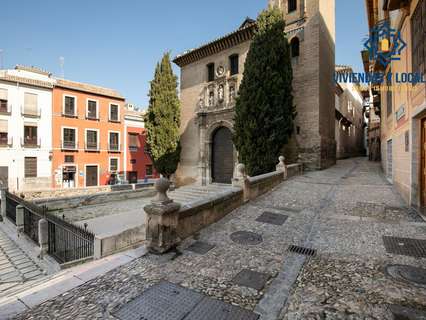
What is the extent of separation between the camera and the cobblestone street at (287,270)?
2619 millimetres

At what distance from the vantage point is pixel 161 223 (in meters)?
4.13

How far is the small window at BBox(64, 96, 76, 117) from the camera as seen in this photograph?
21.2 m

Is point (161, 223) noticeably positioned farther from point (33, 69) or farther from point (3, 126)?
point (33, 69)

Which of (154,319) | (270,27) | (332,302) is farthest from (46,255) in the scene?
(270,27)

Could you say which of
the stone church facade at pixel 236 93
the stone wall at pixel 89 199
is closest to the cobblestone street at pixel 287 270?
the stone church facade at pixel 236 93

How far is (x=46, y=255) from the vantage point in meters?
6.70

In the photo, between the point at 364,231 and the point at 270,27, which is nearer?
the point at 364,231

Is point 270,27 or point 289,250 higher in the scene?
point 270,27

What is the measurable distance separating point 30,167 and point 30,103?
6.06 meters

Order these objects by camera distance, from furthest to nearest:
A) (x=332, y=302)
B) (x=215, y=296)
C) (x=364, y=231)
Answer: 1. (x=364, y=231)
2. (x=215, y=296)
3. (x=332, y=302)

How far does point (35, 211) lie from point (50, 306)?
671 centimetres

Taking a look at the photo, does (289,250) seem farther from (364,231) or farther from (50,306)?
(50,306)

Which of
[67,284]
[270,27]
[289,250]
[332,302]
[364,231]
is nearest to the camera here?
[332,302]

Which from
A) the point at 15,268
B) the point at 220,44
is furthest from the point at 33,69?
the point at 15,268
